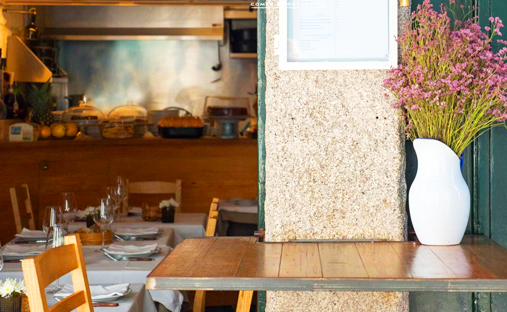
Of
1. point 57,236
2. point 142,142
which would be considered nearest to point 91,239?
point 57,236

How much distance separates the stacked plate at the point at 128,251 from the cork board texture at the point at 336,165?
1.12m

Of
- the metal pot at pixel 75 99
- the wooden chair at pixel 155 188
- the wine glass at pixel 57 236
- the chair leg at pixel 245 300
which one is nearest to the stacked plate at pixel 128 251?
the wine glass at pixel 57 236

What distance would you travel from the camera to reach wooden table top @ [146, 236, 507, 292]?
1.37 m

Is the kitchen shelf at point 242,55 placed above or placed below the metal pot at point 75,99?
above

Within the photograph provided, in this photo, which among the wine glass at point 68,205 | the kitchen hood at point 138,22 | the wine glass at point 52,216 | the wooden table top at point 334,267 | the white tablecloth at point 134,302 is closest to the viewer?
the wooden table top at point 334,267

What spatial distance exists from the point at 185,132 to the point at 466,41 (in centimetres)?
412

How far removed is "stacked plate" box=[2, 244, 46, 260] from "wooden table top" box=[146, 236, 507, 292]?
1328mm

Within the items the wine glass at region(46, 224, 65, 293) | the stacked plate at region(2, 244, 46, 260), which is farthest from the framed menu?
the stacked plate at region(2, 244, 46, 260)

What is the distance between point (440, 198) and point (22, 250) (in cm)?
198

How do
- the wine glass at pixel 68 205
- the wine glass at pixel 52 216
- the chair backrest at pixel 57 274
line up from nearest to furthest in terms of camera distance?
the chair backrest at pixel 57 274 < the wine glass at pixel 52 216 < the wine glass at pixel 68 205

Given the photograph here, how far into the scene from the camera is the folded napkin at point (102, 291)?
7.14 ft

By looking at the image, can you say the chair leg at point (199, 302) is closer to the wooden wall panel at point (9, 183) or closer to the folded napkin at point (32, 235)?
the folded napkin at point (32, 235)

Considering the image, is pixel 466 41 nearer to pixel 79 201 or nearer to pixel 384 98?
pixel 384 98

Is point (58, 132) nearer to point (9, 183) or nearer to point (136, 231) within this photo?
point (9, 183)
